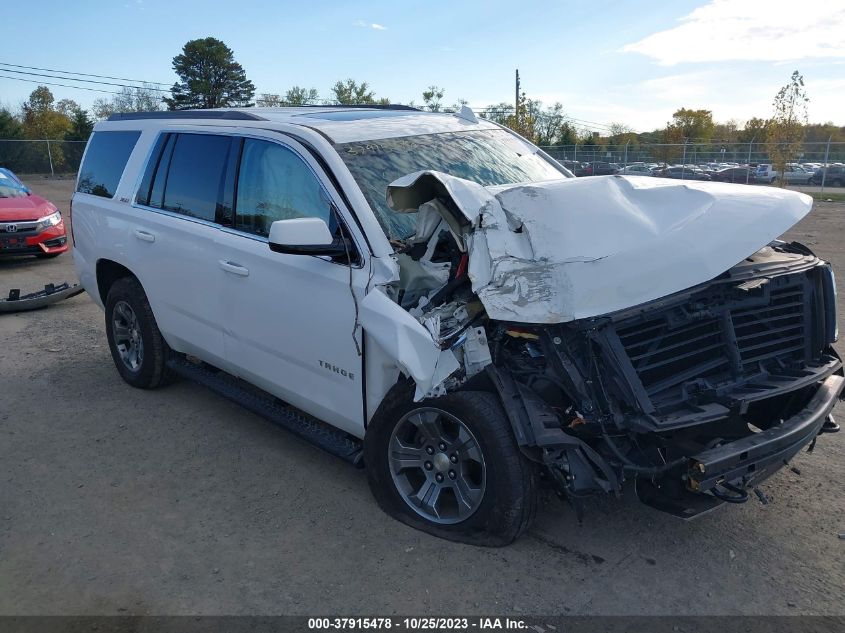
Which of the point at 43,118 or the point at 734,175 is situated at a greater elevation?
the point at 43,118

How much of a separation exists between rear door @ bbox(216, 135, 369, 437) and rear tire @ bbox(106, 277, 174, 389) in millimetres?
1177

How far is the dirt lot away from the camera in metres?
3.09

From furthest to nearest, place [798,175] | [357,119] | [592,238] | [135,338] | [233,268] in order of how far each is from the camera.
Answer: [798,175] → [135,338] → [357,119] → [233,268] → [592,238]

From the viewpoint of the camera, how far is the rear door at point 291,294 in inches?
142

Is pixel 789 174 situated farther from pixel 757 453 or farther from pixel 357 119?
pixel 757 453

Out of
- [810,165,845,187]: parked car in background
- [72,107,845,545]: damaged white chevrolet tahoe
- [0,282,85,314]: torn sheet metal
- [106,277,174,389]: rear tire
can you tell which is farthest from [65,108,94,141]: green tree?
[72,107,845,545]: damaged white chevrolet tahoe

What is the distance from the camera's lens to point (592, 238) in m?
3.12

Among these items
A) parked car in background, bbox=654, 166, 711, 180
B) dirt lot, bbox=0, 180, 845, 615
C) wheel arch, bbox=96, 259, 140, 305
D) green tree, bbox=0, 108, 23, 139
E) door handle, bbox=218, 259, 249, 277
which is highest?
green tree, bbox=0, 108, 23, 139

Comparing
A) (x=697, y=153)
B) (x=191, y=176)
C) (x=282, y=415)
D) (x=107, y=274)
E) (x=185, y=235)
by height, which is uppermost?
(x=191, y=176)

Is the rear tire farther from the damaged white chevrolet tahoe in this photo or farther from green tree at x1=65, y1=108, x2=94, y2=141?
green tree at x1=65, y1=108, x2=94, y2=141

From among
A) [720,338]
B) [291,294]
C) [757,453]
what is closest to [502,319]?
[720,338]

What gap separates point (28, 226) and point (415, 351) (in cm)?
1035

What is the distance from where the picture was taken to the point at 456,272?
334 cm

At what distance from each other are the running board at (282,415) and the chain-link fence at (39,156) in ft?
121
